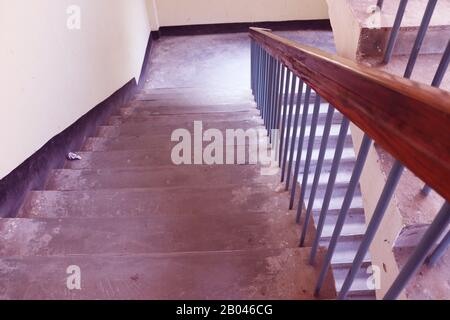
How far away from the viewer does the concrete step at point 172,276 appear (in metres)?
1.06

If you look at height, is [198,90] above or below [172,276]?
below

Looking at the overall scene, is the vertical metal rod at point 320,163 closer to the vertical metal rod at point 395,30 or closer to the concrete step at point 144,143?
the vertical metal rod at point 395,30

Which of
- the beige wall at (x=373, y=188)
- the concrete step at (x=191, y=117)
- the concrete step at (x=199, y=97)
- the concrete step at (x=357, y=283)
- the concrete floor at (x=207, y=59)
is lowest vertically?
the concrete step at (x=357, y=283)

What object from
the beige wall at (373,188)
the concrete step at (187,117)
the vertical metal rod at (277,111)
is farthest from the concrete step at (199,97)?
the beige wall at (373,188)

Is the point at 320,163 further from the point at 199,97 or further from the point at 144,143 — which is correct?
the point at 199,97

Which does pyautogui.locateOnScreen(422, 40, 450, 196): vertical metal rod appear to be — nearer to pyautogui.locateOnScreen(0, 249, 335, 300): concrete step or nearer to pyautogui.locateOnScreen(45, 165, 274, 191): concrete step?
pyautogui.locateOnScreen(0, 249, 335, 300): concrete step

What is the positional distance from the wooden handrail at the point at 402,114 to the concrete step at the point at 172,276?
0.64m

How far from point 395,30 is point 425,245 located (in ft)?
3.14

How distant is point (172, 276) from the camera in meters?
1.11

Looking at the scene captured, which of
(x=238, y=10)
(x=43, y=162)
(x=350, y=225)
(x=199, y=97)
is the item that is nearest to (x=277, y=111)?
(x=43, y=162)

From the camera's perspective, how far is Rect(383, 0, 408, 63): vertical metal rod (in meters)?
1.07

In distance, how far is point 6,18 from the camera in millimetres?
1519

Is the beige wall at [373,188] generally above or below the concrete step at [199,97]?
above
